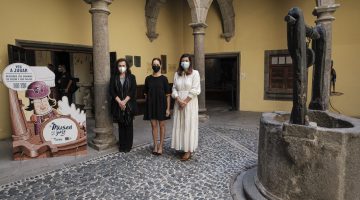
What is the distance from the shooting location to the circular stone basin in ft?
7.10

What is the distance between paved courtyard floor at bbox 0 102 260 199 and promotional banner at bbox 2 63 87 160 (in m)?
0.22

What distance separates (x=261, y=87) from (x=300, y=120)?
633 centimetres

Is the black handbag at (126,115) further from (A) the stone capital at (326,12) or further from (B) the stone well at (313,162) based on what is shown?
(A) the stone capital at (326,12)

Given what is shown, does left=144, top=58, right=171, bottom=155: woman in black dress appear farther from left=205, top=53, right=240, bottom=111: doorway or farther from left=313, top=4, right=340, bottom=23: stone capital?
left=205, top=53, right=240, bottom=111: doorway

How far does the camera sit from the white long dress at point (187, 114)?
3771 millimetres

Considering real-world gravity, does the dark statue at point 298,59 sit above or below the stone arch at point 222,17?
below

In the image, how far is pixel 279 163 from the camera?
2.45 metres

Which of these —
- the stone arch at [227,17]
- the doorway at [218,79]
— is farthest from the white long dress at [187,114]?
the doorway at [218,79]

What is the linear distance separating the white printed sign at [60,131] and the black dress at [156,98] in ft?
4.06

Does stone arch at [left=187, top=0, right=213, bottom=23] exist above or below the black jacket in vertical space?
above

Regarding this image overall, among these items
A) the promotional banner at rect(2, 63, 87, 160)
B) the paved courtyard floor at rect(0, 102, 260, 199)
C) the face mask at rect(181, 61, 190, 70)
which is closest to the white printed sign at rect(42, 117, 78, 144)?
the promotional banner at rect(2, 63, 87, 160)

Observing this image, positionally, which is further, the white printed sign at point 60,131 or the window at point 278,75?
the window at point 278,75

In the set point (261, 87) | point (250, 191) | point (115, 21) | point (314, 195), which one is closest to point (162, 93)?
point (250, 191)

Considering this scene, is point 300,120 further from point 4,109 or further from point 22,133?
point 4,109
